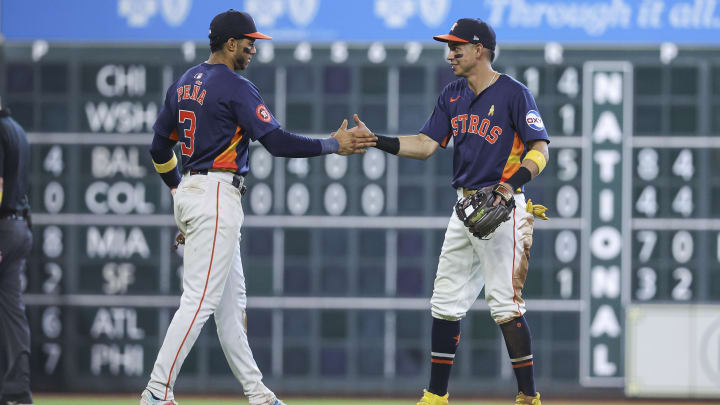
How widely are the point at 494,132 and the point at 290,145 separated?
1.04m

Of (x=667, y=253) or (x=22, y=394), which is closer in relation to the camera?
(x=22, y=394)

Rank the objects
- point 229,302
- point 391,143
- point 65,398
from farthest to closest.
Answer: point 65,398 → point 391,143 → point 229,302

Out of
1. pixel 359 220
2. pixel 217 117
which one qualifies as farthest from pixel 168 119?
pixel 359 220

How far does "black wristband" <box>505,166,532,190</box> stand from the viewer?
5.52 meters

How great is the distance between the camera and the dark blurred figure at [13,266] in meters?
6.49

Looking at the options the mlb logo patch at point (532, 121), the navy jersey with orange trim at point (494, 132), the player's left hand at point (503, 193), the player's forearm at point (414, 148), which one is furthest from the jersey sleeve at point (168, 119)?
the mlb logo patch at point (532, 121)

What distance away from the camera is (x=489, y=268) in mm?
5703

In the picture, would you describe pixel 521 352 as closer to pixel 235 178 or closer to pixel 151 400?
pixel 235 178

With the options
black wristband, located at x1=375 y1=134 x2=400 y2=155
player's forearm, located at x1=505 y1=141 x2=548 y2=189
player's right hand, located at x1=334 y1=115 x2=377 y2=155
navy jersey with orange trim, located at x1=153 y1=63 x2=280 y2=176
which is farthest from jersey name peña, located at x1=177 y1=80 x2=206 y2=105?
player's forearm, located at x1=505 y1=141 x2=548 y2=189

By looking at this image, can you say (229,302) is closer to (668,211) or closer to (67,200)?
(67,200)

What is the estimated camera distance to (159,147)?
589 cm

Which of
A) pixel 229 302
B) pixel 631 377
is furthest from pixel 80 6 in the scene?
pixel 631 377

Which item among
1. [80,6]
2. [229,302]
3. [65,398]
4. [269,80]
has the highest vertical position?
[80,6]

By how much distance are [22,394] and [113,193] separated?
1.96 metres
